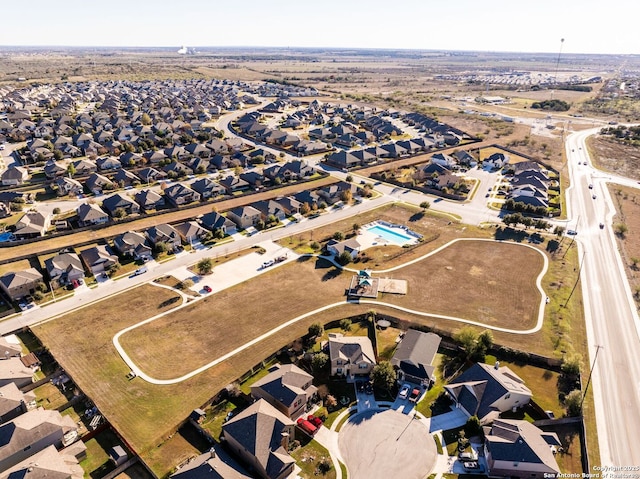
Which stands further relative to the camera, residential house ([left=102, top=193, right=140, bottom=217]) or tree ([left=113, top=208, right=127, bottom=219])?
residential house ([left=102, top=193, right=140, bottom=217])

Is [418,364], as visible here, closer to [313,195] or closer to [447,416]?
[447,416]

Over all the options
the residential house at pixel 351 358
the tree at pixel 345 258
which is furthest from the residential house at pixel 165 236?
the residential house at pixel 351 358

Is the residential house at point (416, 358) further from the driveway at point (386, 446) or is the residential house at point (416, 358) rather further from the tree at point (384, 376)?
the driveway at point (386, 446)

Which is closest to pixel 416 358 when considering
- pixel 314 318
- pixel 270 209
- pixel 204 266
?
pixel 314 318

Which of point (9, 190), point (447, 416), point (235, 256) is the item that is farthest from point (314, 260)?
point (9, 190)

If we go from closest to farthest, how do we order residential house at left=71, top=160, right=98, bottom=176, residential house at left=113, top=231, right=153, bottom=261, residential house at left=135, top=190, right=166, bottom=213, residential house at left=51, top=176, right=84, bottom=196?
residential house at left=113, top=231, right=153, bottom=261 → residential house at left=135, top=190, right=166, bottom=213 → residential house at left=51, top=176, right=84, bottom=196 → residential house at left=71, top=160, right=98, bottom=176

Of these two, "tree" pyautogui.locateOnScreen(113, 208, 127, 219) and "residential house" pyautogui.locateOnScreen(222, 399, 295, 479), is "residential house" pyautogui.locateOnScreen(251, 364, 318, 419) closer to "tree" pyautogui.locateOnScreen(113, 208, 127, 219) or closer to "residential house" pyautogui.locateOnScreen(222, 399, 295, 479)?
"residential house" pyautogui.locateOnScreen(222, 399, 295, 479)

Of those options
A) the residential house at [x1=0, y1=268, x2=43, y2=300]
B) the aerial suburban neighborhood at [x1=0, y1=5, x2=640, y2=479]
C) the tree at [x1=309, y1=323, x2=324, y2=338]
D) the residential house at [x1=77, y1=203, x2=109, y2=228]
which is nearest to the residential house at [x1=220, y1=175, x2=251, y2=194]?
the aerial suburban neighborhood at [x1=0, y1=5, x2=640, y2=479]
